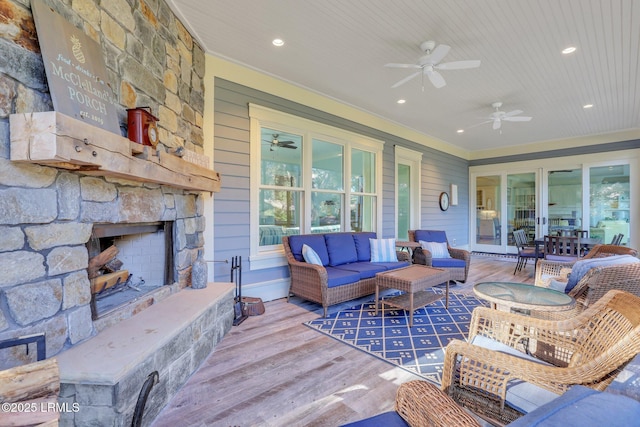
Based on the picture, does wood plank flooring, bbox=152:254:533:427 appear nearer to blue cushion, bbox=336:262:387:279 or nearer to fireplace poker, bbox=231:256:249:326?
fireplace poker, bbox=231:256:249:326

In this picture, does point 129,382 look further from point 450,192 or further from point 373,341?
point 450,192

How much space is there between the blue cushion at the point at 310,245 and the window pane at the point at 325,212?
0.53m

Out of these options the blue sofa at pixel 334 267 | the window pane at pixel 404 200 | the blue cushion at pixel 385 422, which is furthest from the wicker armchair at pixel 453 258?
the blue cushion at pixel 385 422

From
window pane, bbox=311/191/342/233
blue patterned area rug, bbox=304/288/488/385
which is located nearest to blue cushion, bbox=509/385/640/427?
blue patterned area rug, bbox=304/288/488/385

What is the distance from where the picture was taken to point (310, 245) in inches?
160

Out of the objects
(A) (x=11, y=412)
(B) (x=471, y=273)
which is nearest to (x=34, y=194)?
(A) (x=11, y=412)

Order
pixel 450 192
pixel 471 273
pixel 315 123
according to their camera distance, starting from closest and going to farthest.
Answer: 1. pixel 315 123
2. pixel 471 273
3. pixel 450 192

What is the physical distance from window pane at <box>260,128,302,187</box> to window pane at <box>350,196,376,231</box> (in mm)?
1402

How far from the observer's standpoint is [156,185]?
2.41 meters

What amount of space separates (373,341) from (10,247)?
2.71 m

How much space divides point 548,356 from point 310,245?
2.78 meters

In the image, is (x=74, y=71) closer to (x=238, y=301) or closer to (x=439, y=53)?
(x=238, y=301)

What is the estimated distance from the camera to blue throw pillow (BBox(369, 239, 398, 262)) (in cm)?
459

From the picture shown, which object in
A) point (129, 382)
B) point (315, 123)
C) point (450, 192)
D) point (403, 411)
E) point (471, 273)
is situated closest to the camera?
point (403, 411)
